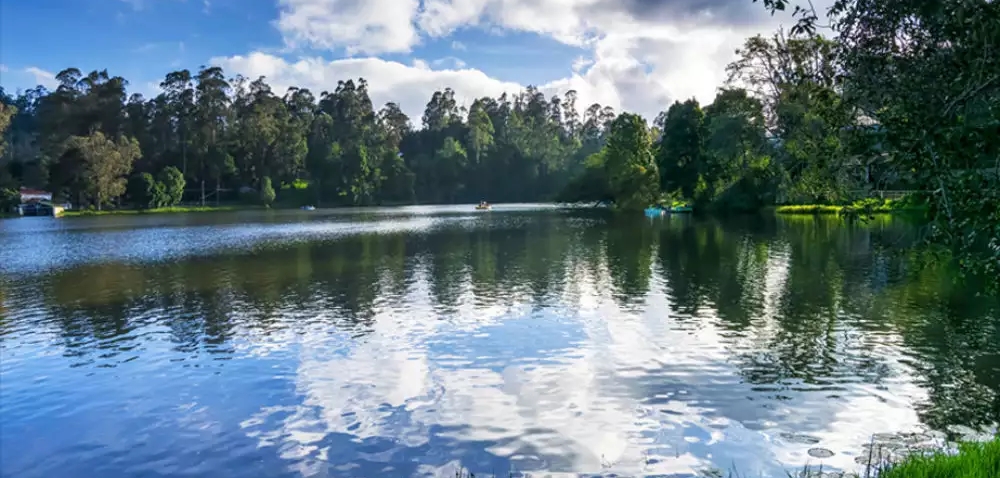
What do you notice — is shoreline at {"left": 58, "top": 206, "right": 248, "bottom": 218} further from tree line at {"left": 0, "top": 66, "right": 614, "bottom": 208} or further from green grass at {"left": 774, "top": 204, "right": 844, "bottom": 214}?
green grass at {"left": 774, "top": 204, "right": 844, "bottom": 214}

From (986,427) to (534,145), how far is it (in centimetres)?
17468

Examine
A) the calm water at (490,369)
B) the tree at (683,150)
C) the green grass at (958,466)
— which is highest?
the tree at (683,150)

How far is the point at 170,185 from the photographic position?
395ft

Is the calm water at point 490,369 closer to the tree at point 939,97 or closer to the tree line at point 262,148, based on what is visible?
the tree at point 939,97

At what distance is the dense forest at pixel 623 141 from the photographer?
675cm

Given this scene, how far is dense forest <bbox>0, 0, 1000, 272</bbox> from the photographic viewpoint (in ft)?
22.1

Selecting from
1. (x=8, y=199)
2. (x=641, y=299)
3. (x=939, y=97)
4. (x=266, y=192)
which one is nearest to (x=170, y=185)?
(x=266, y=192)

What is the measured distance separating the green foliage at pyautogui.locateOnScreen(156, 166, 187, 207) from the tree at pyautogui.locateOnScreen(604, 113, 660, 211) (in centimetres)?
7606

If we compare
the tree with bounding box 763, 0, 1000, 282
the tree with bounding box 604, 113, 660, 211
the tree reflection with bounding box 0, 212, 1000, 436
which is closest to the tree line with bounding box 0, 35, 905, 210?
the tree with bounding box 604, 113, 660, 211

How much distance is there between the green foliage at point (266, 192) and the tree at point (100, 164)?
25712 mm

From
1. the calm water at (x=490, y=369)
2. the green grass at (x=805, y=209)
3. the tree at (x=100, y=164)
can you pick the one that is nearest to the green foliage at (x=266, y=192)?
the tree at (x=100, y=164)

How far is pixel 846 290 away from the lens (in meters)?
24.5

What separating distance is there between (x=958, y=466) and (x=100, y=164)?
120 meters

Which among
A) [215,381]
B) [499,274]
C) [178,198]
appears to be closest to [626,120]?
[499,274]
